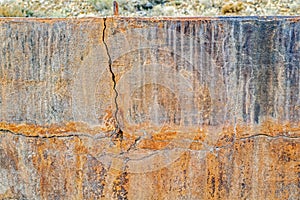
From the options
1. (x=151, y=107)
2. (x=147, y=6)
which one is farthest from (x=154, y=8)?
(x=151, y=107)

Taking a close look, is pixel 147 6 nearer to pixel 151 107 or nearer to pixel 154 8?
pixel 154 8

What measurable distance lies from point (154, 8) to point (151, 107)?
3571 millimetres

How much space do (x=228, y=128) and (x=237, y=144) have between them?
0.12 metres

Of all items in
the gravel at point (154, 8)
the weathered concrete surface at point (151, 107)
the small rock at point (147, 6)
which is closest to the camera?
the weathered concrete surface at point (151, 107)

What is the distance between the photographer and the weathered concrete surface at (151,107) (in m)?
2.41

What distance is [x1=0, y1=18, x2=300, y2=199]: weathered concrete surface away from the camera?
7.92ft

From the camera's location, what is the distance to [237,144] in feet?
8.24

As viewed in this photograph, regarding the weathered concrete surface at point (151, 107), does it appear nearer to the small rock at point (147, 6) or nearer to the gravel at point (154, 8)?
the gravel at point (154, 8)

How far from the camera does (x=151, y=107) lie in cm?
250

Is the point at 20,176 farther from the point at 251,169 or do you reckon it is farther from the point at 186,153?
the point at 251,169

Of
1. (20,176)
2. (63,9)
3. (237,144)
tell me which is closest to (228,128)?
(237,144)

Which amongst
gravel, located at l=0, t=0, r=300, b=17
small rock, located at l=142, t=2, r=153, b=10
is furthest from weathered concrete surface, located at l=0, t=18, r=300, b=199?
small rock, located at l=142, t=2, r=153, b=10

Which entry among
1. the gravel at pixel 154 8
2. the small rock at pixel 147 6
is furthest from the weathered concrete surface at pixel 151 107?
the small rock at pixel 147 6

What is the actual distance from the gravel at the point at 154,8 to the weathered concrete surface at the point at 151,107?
3.24 m
